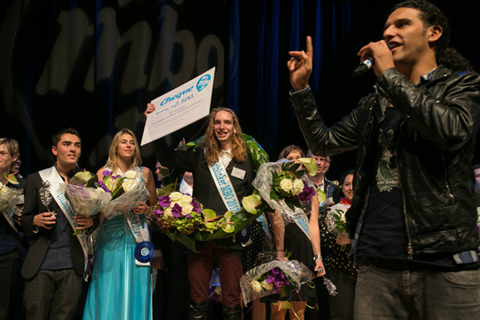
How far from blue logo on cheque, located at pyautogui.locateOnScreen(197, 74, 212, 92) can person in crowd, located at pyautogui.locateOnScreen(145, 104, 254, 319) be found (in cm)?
42

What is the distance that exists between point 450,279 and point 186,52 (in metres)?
4.28

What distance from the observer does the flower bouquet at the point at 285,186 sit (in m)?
2.80

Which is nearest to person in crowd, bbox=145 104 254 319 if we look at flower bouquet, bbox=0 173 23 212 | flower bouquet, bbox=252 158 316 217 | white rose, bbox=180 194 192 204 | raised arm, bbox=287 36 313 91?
white rose, bbox=180 194 192 204

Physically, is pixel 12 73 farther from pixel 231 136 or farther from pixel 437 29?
pixel 437 29

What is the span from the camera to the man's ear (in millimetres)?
1344

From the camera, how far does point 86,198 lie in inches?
118

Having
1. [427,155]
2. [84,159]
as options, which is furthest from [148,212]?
[427,155]

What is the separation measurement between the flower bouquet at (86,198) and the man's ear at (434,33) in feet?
7.68

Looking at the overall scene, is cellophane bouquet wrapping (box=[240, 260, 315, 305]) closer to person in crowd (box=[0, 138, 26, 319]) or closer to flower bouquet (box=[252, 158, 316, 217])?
flower bouquet (box=[252, 158, 316, 217])

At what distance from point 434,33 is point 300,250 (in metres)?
2.49

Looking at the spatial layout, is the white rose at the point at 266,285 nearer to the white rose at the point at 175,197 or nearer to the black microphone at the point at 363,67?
the white rose at the point at 175,197

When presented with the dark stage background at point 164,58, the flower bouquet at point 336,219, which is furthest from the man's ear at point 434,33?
the dark stage background at point 164,58

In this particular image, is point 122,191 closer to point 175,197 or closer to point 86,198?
point 86,198

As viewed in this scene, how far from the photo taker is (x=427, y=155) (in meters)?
1.20
